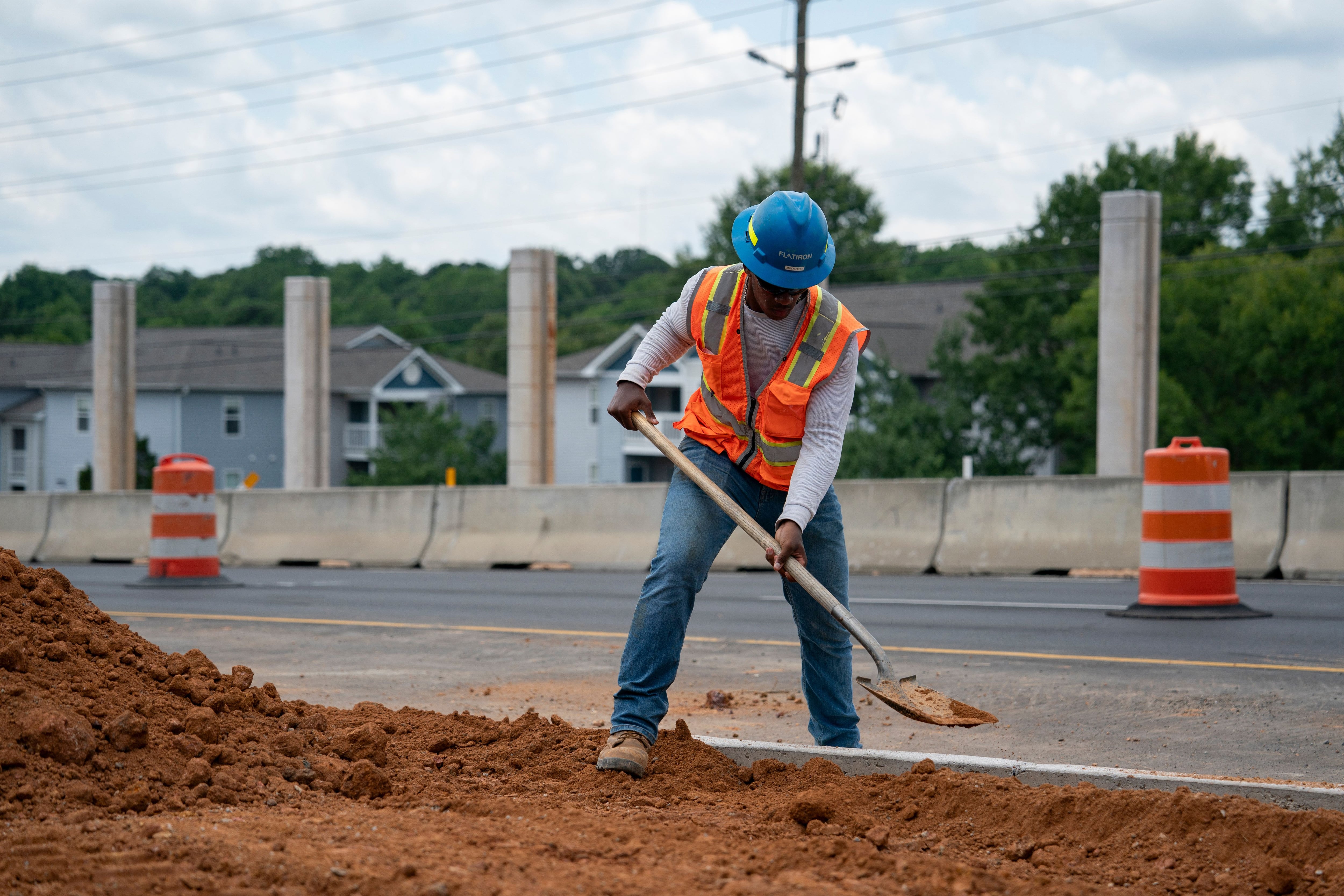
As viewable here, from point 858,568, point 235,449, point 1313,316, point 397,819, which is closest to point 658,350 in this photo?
point 397,819

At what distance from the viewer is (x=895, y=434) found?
43.7 m

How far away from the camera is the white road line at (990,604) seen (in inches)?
405

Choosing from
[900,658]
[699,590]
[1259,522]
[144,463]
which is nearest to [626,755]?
[699,590]

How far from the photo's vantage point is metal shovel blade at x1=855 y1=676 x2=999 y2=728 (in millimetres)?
4496

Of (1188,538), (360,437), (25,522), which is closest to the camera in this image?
(1188,538)

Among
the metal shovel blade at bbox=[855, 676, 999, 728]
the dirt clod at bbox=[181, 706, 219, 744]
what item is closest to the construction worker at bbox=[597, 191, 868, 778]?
the metal shovel blade at bbox=[855, 676, 999, 728]

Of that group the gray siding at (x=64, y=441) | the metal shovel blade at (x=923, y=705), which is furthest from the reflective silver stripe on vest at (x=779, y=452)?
the gray siding at (x=64, y=441)

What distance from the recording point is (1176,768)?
509cm

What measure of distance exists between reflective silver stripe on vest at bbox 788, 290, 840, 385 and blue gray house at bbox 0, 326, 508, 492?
2054 inches

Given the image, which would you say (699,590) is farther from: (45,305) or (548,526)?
(45,305)

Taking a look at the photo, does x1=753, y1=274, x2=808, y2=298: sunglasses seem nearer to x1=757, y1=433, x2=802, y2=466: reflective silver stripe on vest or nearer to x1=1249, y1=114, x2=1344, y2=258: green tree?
x1=757, y1=433, x2=802, y2=466: reflective silver stripe on vest

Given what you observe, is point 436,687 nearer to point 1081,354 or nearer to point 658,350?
point 658,350

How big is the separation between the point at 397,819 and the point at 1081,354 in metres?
49.8

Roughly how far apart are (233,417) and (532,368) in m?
36.7
